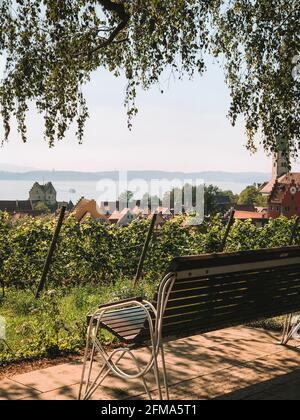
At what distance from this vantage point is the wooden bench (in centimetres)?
385

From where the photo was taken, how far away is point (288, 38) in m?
8.46

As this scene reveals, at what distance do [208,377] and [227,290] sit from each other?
0.93m

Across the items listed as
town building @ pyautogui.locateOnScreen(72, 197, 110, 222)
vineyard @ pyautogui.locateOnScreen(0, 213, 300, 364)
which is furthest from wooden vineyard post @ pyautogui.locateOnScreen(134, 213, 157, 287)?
town building @ pyautogui.locateOnScreen(72, 197, 110, 222)

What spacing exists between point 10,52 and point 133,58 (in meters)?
2.26

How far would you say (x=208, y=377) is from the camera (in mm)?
4910

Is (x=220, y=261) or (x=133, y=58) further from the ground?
(x=133, y=58)

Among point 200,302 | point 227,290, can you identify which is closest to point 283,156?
point 227,290

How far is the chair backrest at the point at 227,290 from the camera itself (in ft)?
12.7

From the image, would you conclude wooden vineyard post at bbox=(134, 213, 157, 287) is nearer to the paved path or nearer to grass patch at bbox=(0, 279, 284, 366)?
grass patch at bbox=(0, 279, 284, 366)

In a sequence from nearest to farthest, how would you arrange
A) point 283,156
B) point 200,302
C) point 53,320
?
1. point 200,302
2. point 53,320
3. point 283,156

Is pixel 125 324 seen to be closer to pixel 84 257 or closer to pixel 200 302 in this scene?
pixel 200 302

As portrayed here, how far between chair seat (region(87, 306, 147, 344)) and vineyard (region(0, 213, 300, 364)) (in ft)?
7.66

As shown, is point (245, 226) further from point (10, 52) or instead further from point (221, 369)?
point (221, 369)

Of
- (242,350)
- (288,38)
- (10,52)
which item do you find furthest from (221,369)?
(10,52)
